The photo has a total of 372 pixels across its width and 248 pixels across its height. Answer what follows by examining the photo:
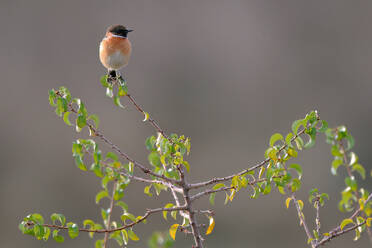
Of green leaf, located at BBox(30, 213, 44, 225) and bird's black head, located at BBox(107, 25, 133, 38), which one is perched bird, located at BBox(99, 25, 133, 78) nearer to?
bird's black head, located at BBox(107, 25, 133, 38)

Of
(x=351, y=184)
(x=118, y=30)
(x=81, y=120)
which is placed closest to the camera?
(x=351, y=184)

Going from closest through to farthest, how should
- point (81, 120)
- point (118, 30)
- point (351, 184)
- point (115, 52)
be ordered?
point (351, 184), point (81, 120), point (115, 52), point (118, 30)

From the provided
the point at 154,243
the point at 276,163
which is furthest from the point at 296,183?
the point at 154,243

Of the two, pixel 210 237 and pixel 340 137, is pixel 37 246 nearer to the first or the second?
pixel 210 237

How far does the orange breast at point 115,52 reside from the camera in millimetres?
3043

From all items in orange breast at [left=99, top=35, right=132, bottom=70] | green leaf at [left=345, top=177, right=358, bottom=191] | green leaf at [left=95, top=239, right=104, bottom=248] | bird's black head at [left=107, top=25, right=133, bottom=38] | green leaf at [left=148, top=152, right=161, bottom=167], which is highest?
bird's black head at [left=107, top=25, right=133, bottom=38]

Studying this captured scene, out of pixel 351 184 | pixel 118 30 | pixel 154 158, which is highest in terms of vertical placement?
pixel 118 30

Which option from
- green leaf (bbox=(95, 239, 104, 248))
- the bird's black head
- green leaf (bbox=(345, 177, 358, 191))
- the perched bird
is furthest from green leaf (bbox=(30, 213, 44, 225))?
the bird's black head

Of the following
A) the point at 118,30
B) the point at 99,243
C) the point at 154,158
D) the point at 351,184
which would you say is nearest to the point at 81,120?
the point at 154,158

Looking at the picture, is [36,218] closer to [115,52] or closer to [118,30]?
[115,52]

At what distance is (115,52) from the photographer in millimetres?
3037

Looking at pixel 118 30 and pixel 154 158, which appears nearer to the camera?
pixel 154 158

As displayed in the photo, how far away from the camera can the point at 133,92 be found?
6684mm

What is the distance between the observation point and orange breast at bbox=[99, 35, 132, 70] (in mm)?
3043
